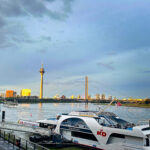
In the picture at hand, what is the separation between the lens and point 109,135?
16250 millimetres

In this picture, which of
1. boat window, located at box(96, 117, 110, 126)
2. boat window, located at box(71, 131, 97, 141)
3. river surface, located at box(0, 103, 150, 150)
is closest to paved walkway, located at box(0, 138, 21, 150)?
boat window, located at box(71, 131, 97, 141)

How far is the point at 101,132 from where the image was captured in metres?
16.8

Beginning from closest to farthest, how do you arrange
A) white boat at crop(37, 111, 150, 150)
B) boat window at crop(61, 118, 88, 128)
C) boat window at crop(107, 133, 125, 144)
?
white boat at crop(37, 111, 150, 150)
boat window at crop(107, 133, 125, 144)
boat window at crop(61, 118, 88, 128)

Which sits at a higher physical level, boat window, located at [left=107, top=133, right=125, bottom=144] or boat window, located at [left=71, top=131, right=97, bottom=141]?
boat window, located at [left=107, top=133, right=125, bottom=144]

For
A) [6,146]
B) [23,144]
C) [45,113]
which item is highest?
[23,144]

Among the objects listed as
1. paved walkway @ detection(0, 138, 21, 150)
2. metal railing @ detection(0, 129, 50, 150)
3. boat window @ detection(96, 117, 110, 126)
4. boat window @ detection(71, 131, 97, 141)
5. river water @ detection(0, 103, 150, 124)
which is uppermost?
boat window @ detection(96, 117, 110, 126)

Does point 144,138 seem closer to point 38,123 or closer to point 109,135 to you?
point 109,135

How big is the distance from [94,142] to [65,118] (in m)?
4.25

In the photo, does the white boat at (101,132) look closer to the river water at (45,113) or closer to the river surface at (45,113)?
the river surface at (45,113)

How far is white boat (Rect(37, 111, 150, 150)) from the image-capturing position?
14905 millimetres

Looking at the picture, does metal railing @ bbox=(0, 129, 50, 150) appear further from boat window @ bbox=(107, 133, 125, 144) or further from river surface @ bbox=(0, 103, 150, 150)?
river surface @ bbox=(0, 103, 150, 150)

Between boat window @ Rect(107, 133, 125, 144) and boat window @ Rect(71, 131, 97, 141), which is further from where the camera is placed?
boat window @ Rect(71, 131, 97, 141)

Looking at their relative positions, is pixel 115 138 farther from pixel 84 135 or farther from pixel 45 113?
pixel 45 113

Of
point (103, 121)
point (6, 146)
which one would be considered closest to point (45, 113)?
point (103, 121)
